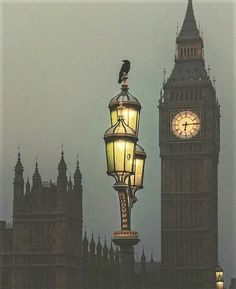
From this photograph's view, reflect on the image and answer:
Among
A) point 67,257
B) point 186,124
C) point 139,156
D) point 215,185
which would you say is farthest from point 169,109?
point 139,156

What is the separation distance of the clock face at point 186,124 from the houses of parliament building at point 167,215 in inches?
4.3

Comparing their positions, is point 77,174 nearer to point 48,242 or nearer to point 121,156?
point 48,242

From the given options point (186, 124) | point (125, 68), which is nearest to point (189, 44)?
point (186, 124)

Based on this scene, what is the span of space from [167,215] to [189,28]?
73.9 feet

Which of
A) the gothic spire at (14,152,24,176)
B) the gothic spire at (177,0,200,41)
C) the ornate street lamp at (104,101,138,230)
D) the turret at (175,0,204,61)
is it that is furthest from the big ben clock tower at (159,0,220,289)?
the ornate street lamp at (104,101,138,230)

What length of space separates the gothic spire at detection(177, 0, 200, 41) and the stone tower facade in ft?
89.3

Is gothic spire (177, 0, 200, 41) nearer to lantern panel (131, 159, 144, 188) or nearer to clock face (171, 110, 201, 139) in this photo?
clock face (171, 110, 201, 139)

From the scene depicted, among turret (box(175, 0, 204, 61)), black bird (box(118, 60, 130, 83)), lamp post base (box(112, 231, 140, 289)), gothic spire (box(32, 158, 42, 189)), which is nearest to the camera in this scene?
lamp post base (box(112, 231, 140, 289))

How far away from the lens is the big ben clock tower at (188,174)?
348 ft


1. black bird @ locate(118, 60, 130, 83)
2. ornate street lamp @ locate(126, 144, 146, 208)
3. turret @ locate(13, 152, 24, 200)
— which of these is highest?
turret @ locate(13, 152, 24, 200)

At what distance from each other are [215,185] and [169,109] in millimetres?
10412

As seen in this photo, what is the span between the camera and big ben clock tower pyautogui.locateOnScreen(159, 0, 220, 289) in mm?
106062

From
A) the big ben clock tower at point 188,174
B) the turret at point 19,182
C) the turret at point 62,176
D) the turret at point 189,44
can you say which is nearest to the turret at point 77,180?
the turret at point 62,176

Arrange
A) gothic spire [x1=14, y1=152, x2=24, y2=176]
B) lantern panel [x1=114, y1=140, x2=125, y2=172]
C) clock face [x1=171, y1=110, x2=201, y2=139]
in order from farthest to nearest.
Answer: clock face [x1=171, y1=110, x2=201, y2=139] → gothic spire [x1=14, y1=152, x2=24, y2=176] → lantern panel [x1=114, y1=140, x2=125, y2=172]
